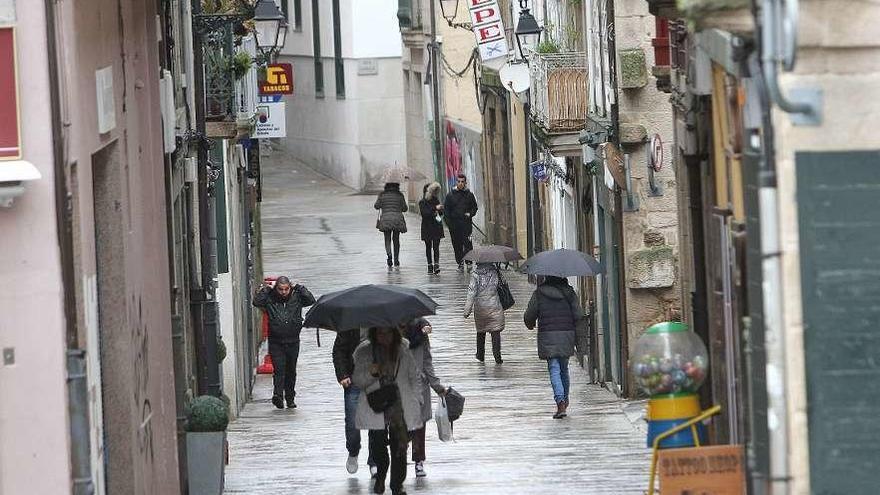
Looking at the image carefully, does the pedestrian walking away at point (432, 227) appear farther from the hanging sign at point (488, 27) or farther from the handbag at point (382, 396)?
the handbag at point (382, 396)

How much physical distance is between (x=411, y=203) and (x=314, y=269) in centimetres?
1266

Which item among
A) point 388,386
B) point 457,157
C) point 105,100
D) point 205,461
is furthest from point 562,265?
point 457,157

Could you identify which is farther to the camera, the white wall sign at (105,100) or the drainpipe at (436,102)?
the drainpipe at (436,102)

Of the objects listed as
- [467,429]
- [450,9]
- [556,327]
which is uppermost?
[450,9]

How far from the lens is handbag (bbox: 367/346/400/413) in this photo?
1677cm

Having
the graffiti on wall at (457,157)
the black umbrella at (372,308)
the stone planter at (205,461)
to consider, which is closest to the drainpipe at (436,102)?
the graffiti on wall at (457,157)

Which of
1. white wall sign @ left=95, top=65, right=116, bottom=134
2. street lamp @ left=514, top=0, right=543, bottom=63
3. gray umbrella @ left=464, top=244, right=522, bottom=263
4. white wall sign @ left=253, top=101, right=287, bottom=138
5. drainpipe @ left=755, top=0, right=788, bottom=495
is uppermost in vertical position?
street lamp @ left=514, top=0, right=543, bottom=63

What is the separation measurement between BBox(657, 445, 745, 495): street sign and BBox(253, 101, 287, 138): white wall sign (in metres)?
18.8

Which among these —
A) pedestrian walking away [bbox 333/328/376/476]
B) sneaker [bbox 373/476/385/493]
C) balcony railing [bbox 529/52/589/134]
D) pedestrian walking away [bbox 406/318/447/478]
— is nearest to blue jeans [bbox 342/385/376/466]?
pedestrian walking away [bbox 333/328/376/476]

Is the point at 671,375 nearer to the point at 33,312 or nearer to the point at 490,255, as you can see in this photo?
the point at 33,312

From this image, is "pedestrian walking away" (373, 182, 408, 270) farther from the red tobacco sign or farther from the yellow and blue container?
the red tobacco sign

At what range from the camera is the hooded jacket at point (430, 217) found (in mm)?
36656

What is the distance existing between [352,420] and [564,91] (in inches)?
371

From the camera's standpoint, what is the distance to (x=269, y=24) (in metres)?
25.5
